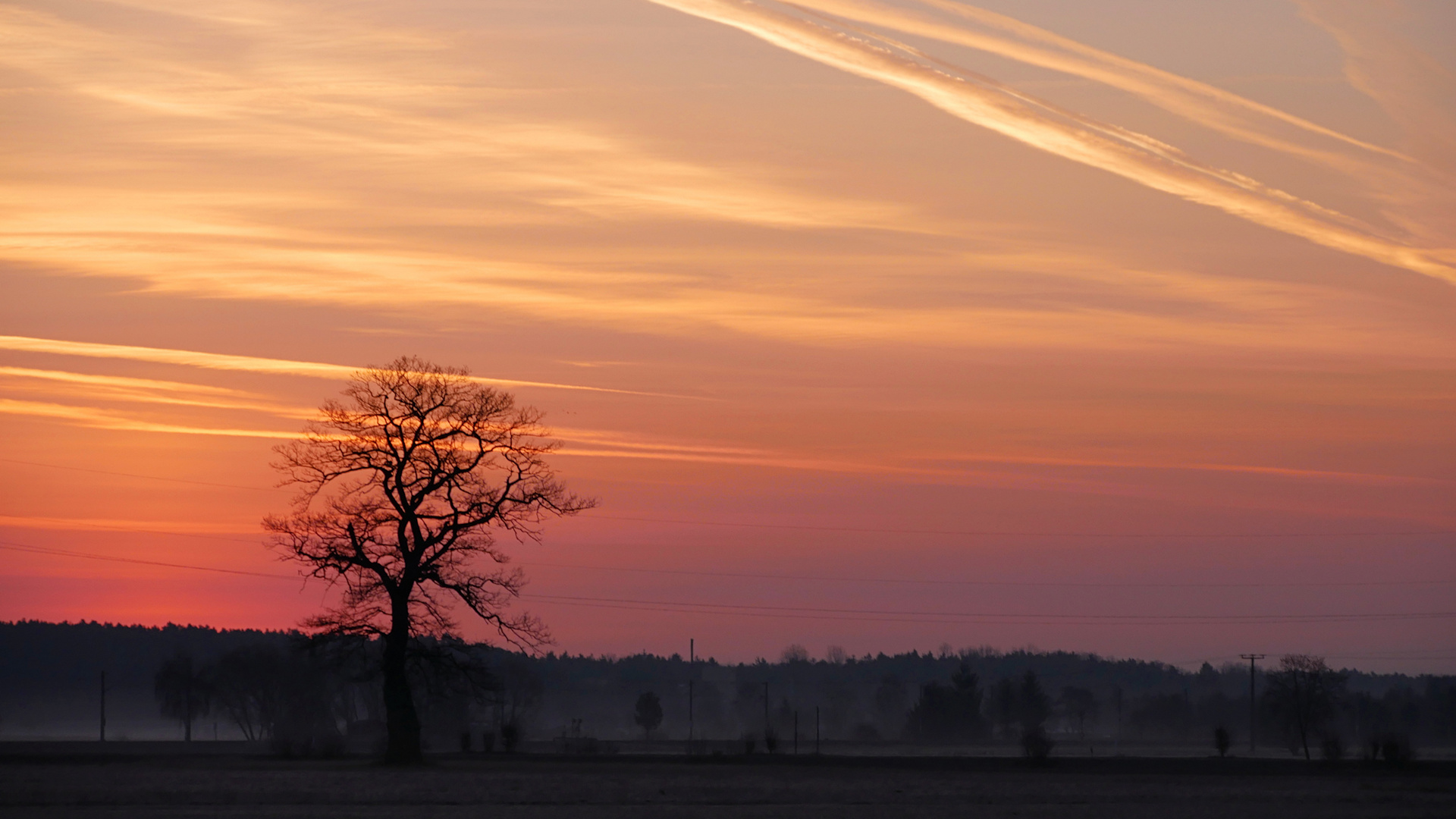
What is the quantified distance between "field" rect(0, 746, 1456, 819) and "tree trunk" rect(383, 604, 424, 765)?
1213 mm

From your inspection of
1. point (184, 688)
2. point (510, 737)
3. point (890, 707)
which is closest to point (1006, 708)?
point (890, 707)

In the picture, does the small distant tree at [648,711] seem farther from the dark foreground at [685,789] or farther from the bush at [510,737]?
the dark foreground at [685,789]

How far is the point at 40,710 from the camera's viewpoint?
19375 centimetres

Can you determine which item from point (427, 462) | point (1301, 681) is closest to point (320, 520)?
point (427, 462)

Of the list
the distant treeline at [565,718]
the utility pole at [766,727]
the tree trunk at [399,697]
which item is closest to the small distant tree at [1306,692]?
the distant treeline at [565,718]

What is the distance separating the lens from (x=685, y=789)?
4341 cm

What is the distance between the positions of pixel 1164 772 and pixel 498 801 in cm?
2402

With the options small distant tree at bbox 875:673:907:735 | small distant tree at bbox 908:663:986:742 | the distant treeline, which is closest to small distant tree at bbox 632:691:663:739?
the distant treeline

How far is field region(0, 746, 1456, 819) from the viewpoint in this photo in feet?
125

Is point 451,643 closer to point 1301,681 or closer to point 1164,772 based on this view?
point 1164,772

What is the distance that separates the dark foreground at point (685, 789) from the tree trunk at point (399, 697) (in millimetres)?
1140

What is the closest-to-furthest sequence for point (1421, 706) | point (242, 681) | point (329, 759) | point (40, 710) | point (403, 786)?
point (403, 786)
point (329, 759)
point (242, 681)
point (1421, 706)
point (40, 710)

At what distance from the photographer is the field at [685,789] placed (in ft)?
125

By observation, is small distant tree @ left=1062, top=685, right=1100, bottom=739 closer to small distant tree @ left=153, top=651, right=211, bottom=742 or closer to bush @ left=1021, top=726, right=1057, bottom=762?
small distant tree @ left=153, top=651, right=211, bottom=742
